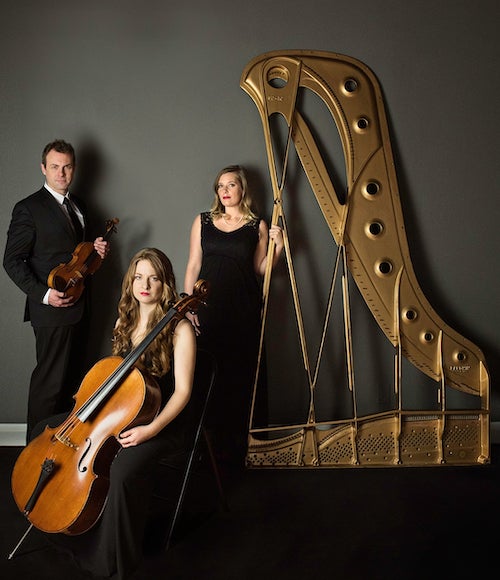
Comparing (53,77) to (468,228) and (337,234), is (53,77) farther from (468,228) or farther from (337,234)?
(468,228)

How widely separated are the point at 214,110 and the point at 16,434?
208cm

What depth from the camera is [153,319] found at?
7.58 feet

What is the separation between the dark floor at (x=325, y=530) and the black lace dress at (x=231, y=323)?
0.26m

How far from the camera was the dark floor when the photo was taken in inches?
82.7

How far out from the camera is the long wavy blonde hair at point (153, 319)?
88.7 inches

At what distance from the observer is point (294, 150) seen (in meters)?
3.25

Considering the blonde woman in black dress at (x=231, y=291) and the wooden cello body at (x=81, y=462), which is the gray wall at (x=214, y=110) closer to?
the blonde woman in black dress at (x=231, y=291)

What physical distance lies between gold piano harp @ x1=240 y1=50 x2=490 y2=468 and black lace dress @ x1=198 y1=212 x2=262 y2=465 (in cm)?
9

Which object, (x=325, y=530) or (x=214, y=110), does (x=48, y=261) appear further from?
(x=325, y=530)

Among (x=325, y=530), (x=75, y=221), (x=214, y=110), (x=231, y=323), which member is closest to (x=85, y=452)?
(x=325, y=530)

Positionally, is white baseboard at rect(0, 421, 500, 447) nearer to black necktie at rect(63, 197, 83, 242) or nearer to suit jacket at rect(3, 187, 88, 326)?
suit jacket at rect(3, 187, 88, 326)

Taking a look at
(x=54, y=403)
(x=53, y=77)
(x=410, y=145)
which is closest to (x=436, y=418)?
(x=410, y=145)

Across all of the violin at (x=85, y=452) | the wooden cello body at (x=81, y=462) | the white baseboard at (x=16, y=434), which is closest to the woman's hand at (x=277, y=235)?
the violin at (x=85, y=452)

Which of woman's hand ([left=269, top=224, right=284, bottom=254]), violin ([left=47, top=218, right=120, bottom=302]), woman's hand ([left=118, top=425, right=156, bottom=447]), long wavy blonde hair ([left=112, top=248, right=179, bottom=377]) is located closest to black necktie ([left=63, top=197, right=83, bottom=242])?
violin ([left=47, top=218, right=120, bottom=302])
